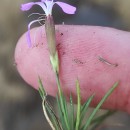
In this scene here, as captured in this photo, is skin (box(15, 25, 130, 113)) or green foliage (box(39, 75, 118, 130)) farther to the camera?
skin (box(15, 25, 130, 113))

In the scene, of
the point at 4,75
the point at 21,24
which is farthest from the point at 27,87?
the point at 21,24

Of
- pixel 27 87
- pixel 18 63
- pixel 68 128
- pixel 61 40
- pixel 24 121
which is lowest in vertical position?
pixel 24 121

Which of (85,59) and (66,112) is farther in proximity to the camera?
(85,59)

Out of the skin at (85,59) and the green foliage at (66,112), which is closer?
the green foliage at (66,112)

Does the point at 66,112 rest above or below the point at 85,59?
below

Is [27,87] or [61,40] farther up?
[61,40]

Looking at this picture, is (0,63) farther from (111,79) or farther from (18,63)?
(111,79)

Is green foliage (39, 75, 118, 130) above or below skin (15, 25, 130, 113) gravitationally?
below

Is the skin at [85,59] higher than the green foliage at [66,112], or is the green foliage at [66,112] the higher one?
the skin at [85,59]
